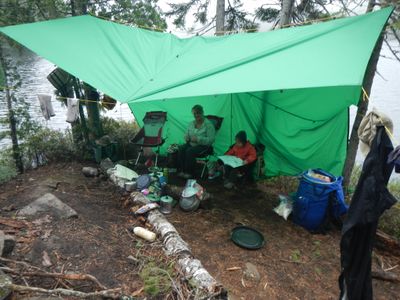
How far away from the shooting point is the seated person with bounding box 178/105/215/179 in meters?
4.02

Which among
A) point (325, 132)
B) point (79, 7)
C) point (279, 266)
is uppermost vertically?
point (79, 7)

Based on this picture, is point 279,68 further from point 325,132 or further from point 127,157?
point 127,157

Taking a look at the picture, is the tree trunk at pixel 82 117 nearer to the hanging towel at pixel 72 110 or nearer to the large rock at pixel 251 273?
the hanging towel at pixel 72 110

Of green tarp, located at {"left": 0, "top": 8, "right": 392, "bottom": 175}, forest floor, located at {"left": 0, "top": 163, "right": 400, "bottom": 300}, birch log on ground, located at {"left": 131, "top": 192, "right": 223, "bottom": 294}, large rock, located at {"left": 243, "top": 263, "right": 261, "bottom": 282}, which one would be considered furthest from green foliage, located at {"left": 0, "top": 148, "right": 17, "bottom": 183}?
large rock, located at {"left": 243, "top": 263, "right": 261, "bottom": 282}

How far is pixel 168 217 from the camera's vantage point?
3.14 metres

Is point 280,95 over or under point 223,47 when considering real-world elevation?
under

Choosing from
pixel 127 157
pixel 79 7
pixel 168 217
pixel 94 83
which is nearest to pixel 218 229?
pixel 168 217

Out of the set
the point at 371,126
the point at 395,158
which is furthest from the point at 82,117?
the point at 395,158

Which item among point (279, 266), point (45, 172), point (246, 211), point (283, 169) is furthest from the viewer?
point (283, 169)

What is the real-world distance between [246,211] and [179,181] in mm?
1071

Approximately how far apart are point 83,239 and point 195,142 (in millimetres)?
2133

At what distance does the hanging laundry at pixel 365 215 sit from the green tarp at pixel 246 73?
74 centimetres

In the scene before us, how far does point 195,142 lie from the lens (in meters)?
4.13

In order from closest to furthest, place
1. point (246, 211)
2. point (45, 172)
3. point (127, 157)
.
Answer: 1. point (246, 211)
2. point (45, 172)
3. point (127, 157)
